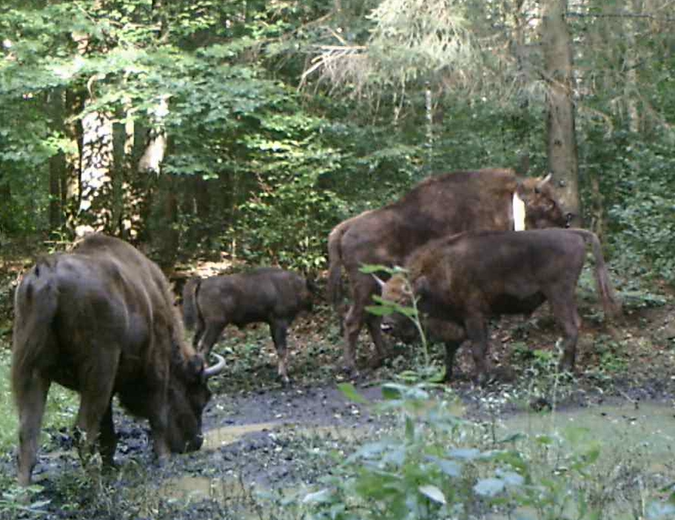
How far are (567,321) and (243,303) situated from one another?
4.36 meters

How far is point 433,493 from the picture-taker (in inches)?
128

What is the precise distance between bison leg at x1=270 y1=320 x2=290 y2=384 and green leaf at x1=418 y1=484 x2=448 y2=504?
11.1 metres

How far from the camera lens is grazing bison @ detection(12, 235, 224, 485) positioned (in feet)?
23.6

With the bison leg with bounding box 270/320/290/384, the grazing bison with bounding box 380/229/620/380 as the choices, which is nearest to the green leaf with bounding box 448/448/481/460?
the grazing bison with bounding box 380/229/620/380

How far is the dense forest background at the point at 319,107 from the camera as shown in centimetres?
A: 1602

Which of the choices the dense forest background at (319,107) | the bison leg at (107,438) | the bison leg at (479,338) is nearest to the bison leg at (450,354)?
the bison leg at (479,338)

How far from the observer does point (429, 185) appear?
1524 cm

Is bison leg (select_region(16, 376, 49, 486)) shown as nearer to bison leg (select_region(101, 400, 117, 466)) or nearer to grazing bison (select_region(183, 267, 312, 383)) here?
bison leg (select_region(101, 400, 117, 466))

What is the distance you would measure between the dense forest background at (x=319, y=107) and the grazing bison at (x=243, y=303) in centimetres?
309


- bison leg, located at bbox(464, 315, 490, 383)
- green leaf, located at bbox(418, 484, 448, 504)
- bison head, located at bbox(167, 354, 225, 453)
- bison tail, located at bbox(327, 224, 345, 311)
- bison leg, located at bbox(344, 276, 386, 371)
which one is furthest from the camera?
bison tail, located at bbox(327, 224, 345, 311)

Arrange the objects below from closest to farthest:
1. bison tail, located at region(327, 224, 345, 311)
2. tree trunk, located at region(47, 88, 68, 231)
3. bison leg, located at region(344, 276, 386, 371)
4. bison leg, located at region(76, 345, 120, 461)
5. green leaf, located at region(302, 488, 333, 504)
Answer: green leaf, located at region(302, 488, 333, 504)
bison leg, located at region(76, 345, 120, 461)
bison leg, located at region(344, 276, 386, 371)
bison tail, located at region(327, 224, 345, 311)
tree trunk, located at region(47, 88, 68, 231)

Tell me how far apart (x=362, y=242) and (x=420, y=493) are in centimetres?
1173

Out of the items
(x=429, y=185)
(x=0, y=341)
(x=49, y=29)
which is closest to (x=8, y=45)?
(x=49, y=29)

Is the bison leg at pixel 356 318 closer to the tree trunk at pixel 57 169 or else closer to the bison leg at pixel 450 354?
the bison leg at pixel 450 354
